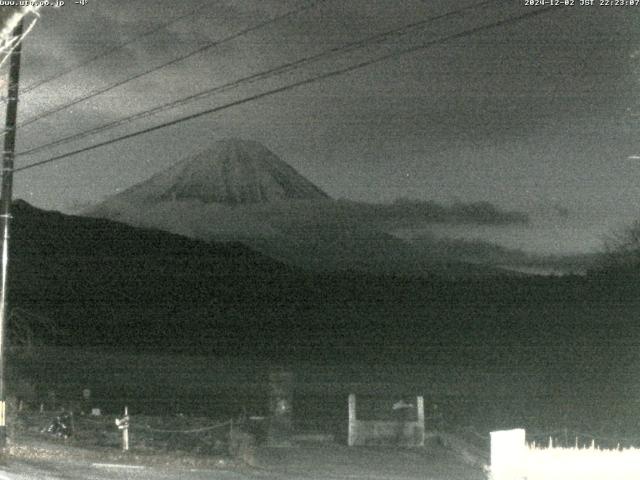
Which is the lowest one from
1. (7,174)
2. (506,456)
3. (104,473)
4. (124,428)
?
(104,473)

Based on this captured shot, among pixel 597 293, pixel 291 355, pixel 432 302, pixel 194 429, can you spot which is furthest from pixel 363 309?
pixel 194 429

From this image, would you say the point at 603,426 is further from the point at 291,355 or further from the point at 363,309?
the point at 363,309

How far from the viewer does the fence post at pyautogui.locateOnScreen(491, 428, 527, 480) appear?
14445 mm

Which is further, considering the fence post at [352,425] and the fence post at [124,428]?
the fence post at [124,428]

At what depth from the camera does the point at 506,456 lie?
14.5 m

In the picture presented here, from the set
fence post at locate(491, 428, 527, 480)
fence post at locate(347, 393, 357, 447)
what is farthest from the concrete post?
fence post at locate(491, 428, 527, 480)

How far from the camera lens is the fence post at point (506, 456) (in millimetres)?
14445

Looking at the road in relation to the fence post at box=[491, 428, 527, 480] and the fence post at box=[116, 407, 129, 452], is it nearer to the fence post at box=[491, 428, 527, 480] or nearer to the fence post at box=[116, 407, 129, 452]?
the fence post at box=[116, 407, 129, 452]

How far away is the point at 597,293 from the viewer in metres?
50.9

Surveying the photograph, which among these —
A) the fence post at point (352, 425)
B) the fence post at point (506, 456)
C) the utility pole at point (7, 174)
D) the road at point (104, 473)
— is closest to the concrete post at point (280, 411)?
the fence post at point (352, 425)

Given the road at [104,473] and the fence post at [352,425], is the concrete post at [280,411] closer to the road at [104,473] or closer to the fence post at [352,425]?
the fence post at [352,425]

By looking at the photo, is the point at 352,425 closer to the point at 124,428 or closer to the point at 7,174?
the point at 124,428

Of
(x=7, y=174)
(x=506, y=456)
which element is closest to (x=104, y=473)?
(x=7, y=174)

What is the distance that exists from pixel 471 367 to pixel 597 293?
8.00 m
